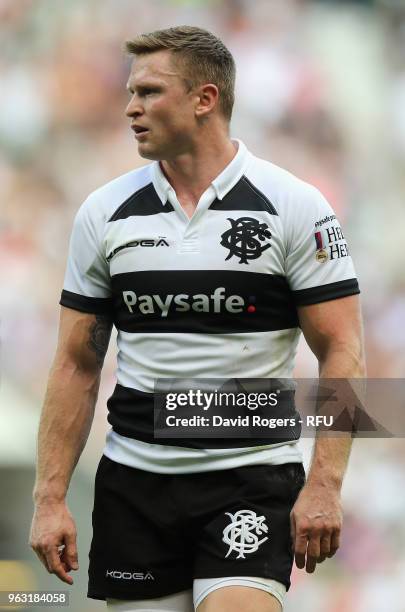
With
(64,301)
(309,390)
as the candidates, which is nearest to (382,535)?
(309,390)

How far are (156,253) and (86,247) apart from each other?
24cm

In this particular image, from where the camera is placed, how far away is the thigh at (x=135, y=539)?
120 inches

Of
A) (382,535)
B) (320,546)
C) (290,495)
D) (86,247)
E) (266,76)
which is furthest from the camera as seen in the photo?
(266,76)

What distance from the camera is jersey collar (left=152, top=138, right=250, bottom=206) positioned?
3.22 meters

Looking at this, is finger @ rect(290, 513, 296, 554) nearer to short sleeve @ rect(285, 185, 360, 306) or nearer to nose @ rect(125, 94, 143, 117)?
short sleeve @ rect(285, 185, 360, 306)

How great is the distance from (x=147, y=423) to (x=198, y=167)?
2.54 feet

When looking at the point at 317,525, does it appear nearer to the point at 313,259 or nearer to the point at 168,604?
the point at 168,604

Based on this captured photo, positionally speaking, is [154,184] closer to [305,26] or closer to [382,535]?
[382,535]

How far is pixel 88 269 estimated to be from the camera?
328 cm

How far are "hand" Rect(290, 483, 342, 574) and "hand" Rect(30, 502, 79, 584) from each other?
26.4 inches

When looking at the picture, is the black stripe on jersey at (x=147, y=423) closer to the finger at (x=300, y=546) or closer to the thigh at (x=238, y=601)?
the finger at (x=300, y=546)

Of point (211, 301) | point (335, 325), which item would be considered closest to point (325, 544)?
point (335, 325)

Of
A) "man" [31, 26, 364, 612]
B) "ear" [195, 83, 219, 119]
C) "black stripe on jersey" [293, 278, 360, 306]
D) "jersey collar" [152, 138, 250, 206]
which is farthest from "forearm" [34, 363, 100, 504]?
"ear" [195, 83, 219, 119]

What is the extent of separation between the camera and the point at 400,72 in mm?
7586
